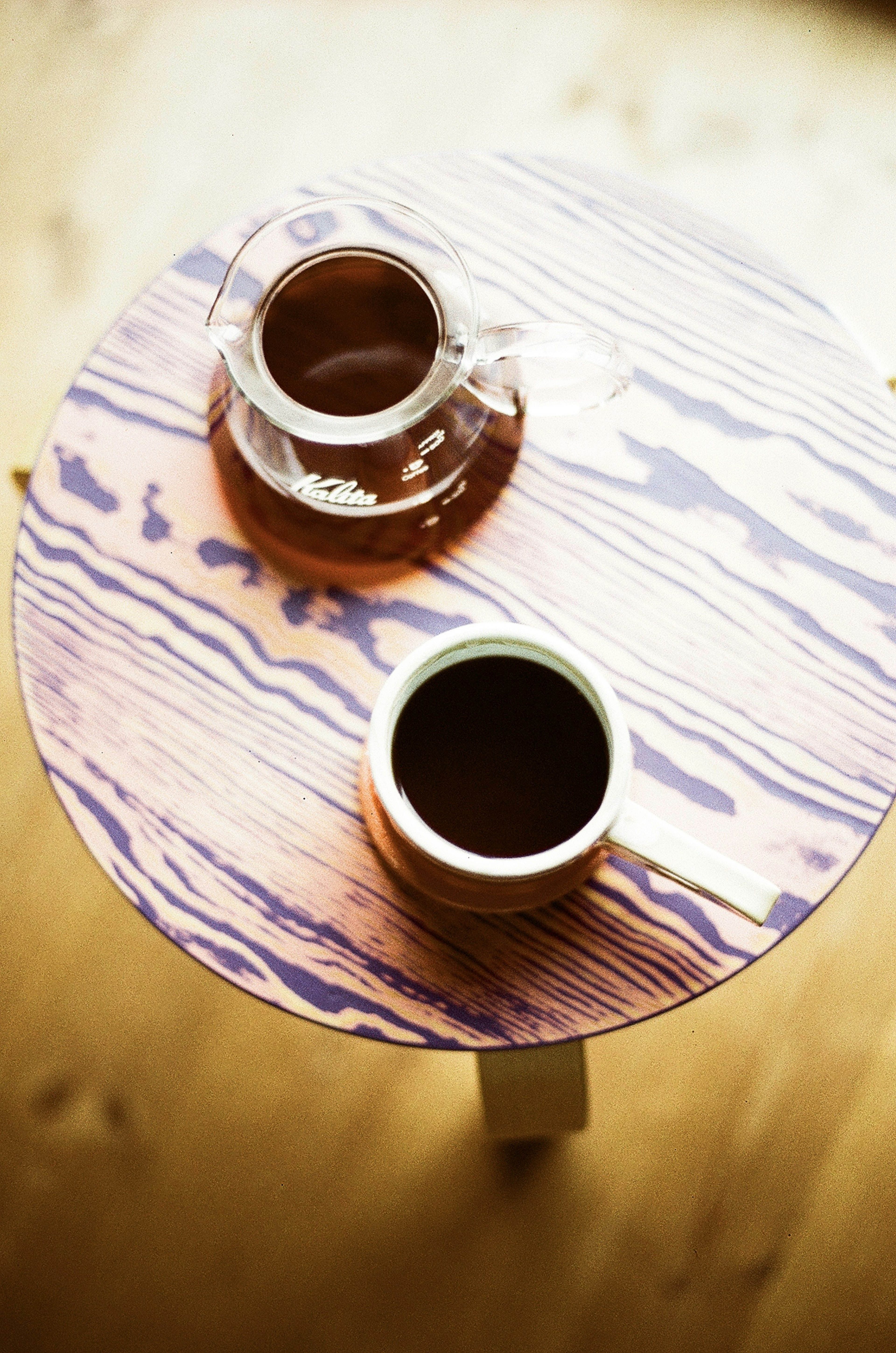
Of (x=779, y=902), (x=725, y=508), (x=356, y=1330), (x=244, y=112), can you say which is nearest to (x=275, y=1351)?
(x=356, y=1330)

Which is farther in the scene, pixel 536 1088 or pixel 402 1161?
pixel 402 1161

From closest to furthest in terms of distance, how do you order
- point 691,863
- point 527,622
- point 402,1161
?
point 691,863 → point 527,622 → point 402,1161

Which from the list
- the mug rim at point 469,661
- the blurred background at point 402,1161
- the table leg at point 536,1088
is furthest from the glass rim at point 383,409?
the blurred background at point 402,1161

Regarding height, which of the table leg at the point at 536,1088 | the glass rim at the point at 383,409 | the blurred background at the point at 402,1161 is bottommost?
the blurred background at the point at 402,1161

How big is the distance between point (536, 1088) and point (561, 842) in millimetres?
245

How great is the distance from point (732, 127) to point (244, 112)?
57 cm

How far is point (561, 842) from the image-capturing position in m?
0.57

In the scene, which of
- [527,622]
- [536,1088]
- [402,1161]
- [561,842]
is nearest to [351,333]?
[527,622]

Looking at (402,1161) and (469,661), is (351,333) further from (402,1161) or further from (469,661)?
(402,1161)

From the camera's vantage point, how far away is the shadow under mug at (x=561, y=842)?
0.52 metres

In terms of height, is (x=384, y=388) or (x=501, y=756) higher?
(x=384, y=388)

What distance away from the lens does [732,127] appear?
1235mm

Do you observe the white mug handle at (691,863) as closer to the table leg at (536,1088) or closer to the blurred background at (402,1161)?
the table leg at (536,1088)

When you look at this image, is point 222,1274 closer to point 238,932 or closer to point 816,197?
point 238,932
